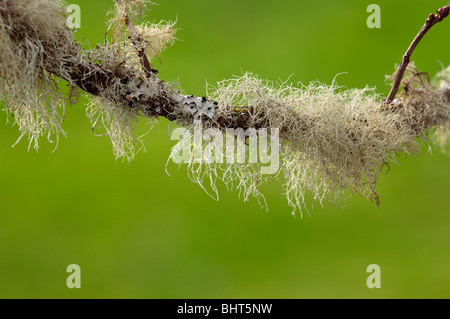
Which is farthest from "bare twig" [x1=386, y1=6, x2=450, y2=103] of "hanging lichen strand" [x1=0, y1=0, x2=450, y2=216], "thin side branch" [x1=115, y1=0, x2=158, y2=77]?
"thin side branch" [x1=115, y1=0, x2=158, y2=77]

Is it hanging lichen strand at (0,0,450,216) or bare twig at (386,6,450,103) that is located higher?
bare twig at (386,6,450,103)

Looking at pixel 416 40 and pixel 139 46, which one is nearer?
pixel 139 46

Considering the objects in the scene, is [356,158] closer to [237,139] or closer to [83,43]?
[237,139]

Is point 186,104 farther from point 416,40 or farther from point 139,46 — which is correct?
point 416,40

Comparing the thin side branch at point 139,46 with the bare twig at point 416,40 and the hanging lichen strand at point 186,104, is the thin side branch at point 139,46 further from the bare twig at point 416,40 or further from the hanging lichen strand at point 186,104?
the bare twig at point 416,40

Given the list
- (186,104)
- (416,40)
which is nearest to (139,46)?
(186,104)

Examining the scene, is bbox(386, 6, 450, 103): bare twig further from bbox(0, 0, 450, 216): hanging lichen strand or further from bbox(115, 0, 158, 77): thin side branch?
bbox(115, 0, 158, 77): thin side branch

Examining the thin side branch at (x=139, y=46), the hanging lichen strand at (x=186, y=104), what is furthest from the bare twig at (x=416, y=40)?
the thin side branch at (x=139, y=46)

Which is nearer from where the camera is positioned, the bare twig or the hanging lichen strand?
the hanging lichen strand
